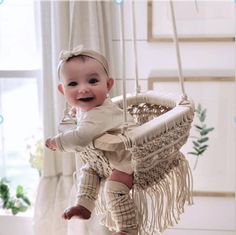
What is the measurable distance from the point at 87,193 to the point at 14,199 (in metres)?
1.05

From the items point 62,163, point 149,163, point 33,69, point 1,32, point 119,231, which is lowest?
point 119,231

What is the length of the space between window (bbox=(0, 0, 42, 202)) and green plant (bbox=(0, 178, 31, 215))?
0.04 m

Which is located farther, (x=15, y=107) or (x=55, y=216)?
(x=15, y=107)

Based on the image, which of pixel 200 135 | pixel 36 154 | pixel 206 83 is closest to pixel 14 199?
pixel 36 154

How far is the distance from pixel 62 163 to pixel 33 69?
431mm

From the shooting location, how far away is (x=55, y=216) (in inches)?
80.0

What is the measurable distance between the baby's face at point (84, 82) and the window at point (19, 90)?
88 centimetres

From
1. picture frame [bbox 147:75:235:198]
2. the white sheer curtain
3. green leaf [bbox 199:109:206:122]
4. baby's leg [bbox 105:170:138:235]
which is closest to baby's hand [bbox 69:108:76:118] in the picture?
baby's leg [bbox 105:170:138:235]

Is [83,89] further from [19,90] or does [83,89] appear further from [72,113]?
[19,90]

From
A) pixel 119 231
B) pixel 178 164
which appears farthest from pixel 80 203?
pixel 178 164

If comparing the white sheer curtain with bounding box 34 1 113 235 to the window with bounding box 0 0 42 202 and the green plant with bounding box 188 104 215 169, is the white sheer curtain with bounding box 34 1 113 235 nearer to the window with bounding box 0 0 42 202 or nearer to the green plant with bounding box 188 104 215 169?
the window with bounding box 0 0 42 202

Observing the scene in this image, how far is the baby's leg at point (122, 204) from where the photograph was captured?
3.84ft

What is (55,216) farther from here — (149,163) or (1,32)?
(149,163)

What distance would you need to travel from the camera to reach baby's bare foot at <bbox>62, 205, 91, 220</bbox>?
122cm
